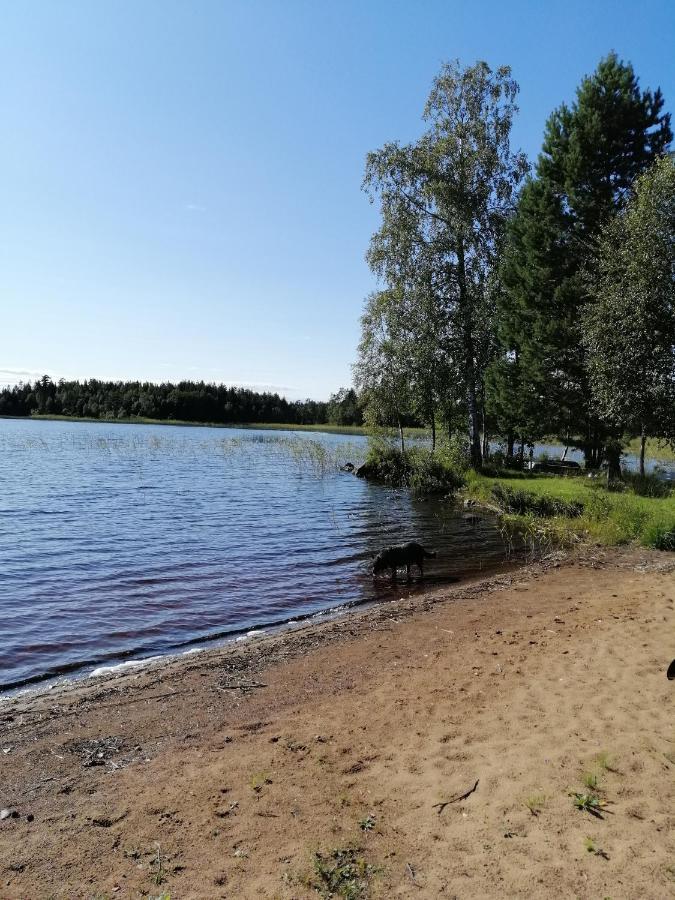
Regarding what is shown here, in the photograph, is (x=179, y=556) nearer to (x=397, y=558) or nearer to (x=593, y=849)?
(x=397, y=558)

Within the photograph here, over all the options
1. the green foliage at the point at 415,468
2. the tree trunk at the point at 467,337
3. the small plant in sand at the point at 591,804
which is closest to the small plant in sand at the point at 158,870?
the small plant in sand at the point at 591,804

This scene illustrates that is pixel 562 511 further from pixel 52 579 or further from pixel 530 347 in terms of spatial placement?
pixel 52 579

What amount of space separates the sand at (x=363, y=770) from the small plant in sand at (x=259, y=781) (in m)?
0.02

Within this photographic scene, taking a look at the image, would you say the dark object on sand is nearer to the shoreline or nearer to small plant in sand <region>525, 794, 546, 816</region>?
the shoreline

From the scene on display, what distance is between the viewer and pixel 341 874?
383 cm

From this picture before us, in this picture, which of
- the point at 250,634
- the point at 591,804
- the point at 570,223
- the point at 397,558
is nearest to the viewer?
the point at 591,804

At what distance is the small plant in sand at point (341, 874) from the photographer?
12.1 ft

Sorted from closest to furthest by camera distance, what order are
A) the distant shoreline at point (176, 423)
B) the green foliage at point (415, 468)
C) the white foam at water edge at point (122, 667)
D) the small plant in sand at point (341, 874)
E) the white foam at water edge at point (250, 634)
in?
the small plant in sand at point (341, 874) < the white foam at water edge at point (122, 667) < the white foam at water edge at point (250, 634) < the green foliage at point (415, 468) < the distant shoreline at point (176, 423)

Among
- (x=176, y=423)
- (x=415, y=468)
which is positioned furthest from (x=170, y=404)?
(x=415, y=468)

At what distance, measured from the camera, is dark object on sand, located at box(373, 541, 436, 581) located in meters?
13.8

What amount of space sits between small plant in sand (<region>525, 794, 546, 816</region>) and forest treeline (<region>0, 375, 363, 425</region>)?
13579 centimetres

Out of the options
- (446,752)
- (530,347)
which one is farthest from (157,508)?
(446,752)

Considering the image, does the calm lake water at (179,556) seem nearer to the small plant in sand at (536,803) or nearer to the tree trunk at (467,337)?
the tree trunk at (467,337)

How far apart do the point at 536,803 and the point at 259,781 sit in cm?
234
